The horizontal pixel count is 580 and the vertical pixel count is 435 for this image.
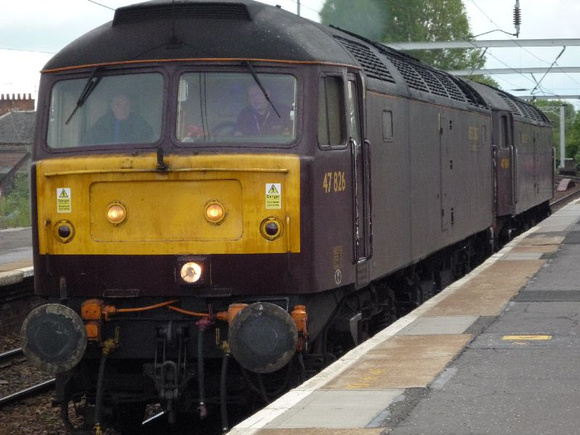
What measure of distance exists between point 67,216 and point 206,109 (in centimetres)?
127

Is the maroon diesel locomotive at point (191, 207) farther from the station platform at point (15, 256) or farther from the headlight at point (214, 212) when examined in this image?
the station platform at point (15, 256)

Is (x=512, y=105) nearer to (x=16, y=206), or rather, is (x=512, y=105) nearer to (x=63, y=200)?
(x=16, y=206)

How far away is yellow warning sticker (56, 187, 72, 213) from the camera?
8.70 meters

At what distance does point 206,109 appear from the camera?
8.70 metres

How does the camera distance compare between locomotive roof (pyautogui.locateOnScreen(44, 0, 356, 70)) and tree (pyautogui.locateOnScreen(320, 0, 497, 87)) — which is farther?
tree (pyautogui.locateOnScreen(320, 0, 497, 87))

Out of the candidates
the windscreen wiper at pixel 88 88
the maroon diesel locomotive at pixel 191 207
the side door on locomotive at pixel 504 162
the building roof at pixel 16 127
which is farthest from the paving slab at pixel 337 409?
the building roof at pixel 16 127

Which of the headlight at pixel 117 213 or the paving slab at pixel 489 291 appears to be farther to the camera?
the paving slab at pixel 489 291

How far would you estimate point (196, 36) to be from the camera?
28.9ft

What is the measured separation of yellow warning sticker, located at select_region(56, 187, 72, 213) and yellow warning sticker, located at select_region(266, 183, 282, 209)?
147 cm

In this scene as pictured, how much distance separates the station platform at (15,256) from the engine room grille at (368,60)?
6140mm

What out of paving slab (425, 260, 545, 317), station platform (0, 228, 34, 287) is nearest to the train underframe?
paving slab (425, 260, 545, 317)

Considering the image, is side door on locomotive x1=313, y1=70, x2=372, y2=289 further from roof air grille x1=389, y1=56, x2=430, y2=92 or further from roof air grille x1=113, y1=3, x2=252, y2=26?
roof air grille x1=389, y1=56, x2=430, y2=92

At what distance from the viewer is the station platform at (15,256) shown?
1540 cm

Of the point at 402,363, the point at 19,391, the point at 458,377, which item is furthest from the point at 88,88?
the point at 19,391
